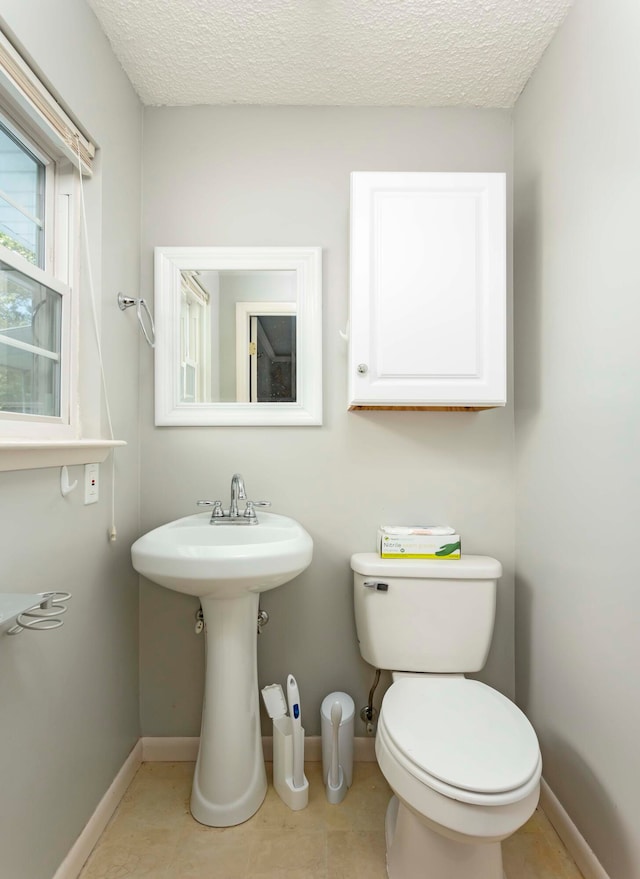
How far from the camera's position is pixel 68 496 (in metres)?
1.24

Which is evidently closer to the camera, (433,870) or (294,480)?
(433,870)

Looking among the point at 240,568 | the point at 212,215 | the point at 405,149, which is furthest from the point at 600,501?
the point at 212,215

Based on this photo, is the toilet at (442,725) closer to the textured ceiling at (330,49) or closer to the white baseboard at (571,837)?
the white baseboard at (571,837)

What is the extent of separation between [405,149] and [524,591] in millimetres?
1625

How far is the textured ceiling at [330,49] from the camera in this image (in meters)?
1.35

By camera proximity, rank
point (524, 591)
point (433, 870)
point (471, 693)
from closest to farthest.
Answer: point (433, 870) < point (471, 693) < point (524, 591)

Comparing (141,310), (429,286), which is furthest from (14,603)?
(429,286)

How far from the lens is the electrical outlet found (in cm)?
133

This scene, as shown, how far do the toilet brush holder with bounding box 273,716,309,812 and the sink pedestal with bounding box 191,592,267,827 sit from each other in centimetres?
7

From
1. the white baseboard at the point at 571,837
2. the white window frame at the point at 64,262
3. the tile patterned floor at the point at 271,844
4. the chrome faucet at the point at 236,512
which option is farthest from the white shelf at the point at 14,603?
the white baseboard at the point at 571,837

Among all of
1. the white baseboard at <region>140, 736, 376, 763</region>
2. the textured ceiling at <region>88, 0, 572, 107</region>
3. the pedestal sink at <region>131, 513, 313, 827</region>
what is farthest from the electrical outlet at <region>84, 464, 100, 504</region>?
the textured ceiling at <region>88, 0, 572, 107</region>

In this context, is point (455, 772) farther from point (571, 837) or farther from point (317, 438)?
point (317, 438)

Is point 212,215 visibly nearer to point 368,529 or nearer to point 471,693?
point 368,529

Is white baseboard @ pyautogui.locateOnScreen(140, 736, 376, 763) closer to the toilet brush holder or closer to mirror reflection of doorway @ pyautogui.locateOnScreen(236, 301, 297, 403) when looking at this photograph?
the toilet brush holder
